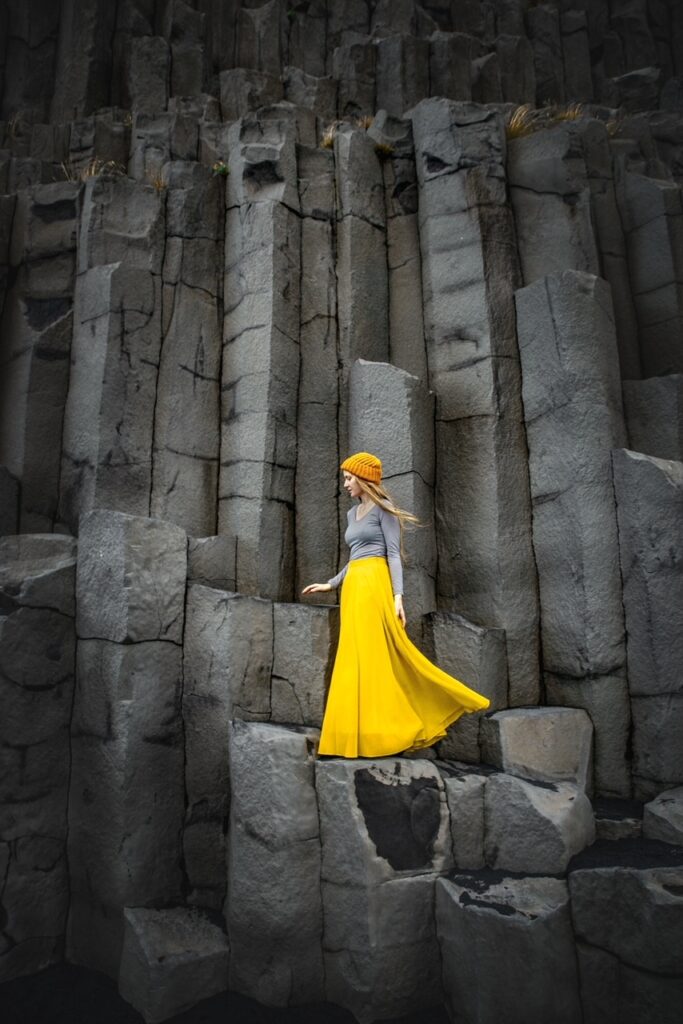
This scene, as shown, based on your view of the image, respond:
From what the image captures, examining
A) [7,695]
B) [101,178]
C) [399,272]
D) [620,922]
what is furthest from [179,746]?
[101,178]

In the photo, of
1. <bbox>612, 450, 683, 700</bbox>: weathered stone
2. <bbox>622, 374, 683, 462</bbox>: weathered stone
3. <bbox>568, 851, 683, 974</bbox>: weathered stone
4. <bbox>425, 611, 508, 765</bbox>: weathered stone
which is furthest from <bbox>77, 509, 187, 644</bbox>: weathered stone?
<bbox>622, 374, 683, 462</bbox>: weathered stone

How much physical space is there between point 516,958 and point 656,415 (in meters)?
4.76

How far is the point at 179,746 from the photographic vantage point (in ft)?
17.1

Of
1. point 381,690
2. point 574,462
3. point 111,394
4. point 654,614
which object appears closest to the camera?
point 381,690

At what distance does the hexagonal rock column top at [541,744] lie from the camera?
16.4 ft

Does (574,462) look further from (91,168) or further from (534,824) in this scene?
(91,168)

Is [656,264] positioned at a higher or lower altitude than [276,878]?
higher

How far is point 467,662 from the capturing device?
5355 millimetres

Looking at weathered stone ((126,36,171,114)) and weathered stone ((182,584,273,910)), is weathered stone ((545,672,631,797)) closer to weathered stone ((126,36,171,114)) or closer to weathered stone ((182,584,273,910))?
weathered stone ((182,584,273,910))

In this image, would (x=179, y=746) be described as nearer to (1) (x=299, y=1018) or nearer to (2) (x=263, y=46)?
(1) (x=299, y=1018)

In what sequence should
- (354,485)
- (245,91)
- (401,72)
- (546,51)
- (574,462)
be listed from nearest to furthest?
(354,485)
(574,462)
(245,91)
(401,72)
(546,51)

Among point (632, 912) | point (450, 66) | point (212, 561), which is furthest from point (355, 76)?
point (632, 912)

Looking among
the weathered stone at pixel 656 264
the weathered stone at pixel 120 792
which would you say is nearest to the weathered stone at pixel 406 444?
the weathered stone at pixel 120 792

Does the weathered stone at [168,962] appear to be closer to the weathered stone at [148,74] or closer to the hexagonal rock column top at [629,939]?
the hexagonal rock column top at [629,939]
